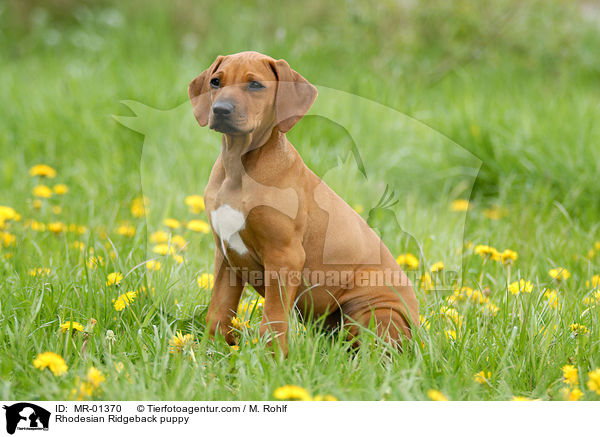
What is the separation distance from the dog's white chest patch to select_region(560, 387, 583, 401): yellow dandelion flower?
4.03 feet

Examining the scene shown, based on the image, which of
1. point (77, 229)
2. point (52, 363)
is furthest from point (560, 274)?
point (77, 229)

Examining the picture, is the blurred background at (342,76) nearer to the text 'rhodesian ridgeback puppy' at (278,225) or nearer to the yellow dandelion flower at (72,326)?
the text 'rhodesian ridgeback puppy' at (278,225)

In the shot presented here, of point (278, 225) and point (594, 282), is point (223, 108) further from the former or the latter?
point (594, 282)

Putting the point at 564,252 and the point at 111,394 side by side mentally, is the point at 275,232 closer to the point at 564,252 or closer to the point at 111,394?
the point at 111,394

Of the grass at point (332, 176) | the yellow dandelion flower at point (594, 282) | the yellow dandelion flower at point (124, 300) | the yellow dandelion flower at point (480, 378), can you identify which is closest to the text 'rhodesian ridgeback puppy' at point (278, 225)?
the grass at point (332, 176)

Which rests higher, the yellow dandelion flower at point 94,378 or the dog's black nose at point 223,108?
the dog's black nose at point 223,108

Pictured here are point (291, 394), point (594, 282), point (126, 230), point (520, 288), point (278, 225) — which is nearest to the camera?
point (291, 394)

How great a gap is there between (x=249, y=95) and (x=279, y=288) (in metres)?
0.68

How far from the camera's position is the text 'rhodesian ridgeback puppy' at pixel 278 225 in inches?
92.2

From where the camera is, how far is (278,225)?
243 cm
